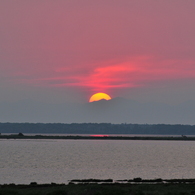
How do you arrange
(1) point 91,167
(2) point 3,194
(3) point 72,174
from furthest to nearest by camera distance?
(1) point 91,167
(3) point 72,174
(2) point 3,194

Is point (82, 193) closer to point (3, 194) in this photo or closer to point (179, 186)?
point (3, 194)

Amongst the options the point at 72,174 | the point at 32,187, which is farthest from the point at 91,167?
the point at 32,187

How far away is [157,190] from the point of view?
44.2 m

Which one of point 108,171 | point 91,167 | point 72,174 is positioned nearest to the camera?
point 72,174

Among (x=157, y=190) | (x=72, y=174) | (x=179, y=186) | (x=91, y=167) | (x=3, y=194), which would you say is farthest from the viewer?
(x=91, y=167)

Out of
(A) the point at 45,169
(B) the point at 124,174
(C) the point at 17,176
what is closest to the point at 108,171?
(B) the point at 124,174

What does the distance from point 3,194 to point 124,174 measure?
27.4 metres

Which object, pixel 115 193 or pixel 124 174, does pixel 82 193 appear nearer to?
pixel 115 193

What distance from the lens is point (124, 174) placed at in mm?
64688

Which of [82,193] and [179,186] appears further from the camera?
[179,186]

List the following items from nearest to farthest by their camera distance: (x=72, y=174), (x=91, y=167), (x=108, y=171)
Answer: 1. (x=72, y=174)
2. (x=108, y=171)
3. (x=91, y=167)

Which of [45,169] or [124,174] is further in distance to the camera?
[45,169]

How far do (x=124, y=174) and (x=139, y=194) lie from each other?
23.6 m

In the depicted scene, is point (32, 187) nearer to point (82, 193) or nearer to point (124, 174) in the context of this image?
point (82, 193)
